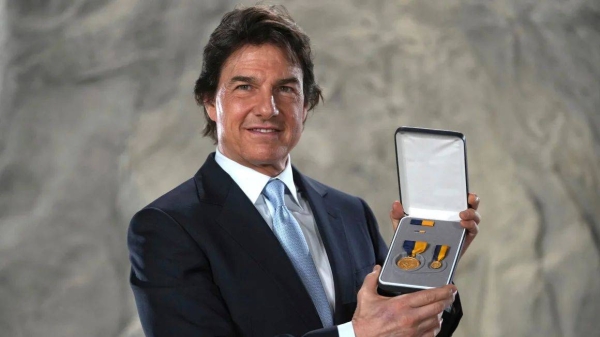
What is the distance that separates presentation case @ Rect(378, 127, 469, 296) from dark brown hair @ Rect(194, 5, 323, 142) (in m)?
0.29

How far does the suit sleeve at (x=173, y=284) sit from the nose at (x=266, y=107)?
26cm

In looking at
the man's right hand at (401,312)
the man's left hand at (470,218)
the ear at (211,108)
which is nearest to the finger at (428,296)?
the man's right hand at (401,312)

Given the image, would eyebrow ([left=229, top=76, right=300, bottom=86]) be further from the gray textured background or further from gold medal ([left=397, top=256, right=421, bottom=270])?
the gray textured background

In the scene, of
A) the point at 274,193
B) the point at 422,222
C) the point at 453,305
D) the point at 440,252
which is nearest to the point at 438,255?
the point at 440,252

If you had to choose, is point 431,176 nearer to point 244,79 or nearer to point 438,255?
point 438,255

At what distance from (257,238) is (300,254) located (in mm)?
91

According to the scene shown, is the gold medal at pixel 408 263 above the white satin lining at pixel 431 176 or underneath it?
underneath

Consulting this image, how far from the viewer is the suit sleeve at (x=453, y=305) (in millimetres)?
1537

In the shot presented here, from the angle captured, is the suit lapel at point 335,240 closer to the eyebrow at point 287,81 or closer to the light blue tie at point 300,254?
the light blue tie at point 300,254

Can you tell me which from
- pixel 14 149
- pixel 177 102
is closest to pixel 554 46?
pixel 177 102

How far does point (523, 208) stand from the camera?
2.91 m

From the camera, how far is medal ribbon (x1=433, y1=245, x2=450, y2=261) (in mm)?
1354

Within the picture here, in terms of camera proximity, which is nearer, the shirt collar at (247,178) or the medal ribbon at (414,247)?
the medal ribbon at (414,247)

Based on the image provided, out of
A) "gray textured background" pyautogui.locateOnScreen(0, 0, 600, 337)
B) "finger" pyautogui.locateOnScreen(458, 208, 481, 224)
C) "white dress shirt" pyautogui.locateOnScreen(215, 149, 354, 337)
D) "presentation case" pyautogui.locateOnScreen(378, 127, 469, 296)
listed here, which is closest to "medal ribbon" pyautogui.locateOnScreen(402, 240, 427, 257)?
"presentation case" pyautogui.locateOnScreen(378, 127, 469, 296)
